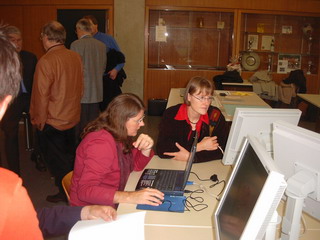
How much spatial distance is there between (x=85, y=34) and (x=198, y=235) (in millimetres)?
2890

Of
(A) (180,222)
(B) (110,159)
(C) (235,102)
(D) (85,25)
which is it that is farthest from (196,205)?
(D) (85,25)

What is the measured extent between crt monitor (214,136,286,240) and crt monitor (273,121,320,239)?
0.20m

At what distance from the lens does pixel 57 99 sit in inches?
124

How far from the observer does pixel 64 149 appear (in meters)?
3.30

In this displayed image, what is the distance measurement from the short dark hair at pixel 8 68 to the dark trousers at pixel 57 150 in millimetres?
2504

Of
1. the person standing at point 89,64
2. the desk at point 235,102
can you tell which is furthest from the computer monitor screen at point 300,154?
the person standing at point 89,64

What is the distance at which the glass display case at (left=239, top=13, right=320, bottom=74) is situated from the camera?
6.97 meters

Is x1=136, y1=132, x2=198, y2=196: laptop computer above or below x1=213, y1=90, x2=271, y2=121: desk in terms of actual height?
below

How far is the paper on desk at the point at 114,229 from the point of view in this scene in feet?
4.24

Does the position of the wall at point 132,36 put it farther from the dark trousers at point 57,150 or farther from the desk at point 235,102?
the dark trousers at point 57,150

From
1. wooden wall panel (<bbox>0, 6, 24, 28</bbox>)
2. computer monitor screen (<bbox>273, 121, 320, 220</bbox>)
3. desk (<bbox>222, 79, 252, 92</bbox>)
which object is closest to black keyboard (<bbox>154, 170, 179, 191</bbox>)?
computer monitor screen (<bbox>273, 121, 320, 220</bbox>)

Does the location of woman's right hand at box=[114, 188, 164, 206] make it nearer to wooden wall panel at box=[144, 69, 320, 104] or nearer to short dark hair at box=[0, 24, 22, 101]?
short dark hair at box=[0, 24, 22, 101]

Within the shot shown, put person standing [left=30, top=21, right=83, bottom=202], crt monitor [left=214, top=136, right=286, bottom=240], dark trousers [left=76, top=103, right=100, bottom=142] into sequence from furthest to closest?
dark trousers [left=76, top=103, right=100, bottom=142]
person standing [left=30, top=21, right=83, bottom=202]
crt monitor [left=214, top=136, right=286, bottom=240]

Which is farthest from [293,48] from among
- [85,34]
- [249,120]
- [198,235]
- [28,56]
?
[198,235]
